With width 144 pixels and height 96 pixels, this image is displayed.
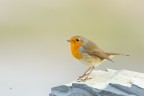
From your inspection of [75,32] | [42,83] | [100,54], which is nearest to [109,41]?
[75,32]

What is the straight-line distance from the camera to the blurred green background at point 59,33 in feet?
5.60

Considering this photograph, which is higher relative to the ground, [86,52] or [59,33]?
[59,33]

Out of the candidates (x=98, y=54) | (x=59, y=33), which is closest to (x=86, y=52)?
(x=98, y=54)

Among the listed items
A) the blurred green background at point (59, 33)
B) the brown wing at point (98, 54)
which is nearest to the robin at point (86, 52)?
the brown wing at point (98, 54)

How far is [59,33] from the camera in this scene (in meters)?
1.74

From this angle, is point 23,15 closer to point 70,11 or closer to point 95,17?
point 70,11

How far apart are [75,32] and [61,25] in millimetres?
→ 93

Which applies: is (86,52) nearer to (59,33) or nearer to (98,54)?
(98,54)

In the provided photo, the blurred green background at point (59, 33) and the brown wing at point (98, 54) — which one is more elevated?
the blurred green background at point (59, 33)

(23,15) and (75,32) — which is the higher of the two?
(23,15)

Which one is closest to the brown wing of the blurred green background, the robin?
the robin

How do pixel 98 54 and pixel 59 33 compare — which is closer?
pixel 98 54

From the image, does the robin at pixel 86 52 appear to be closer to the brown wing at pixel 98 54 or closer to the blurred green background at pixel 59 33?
the brown wing at pixel 98 54

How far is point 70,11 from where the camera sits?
174 centimetres
